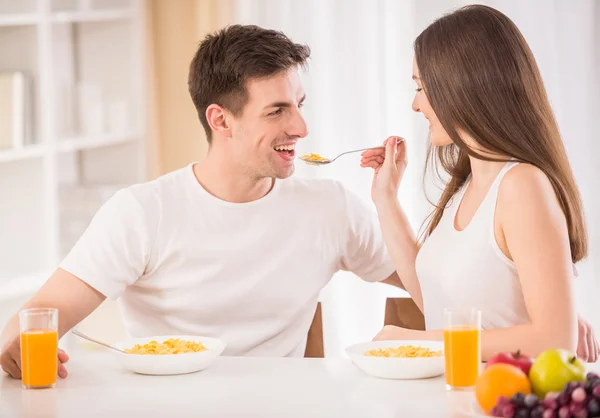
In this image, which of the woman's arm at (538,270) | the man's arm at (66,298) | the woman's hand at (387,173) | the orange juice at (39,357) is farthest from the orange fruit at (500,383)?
the man's arm at (66,298)

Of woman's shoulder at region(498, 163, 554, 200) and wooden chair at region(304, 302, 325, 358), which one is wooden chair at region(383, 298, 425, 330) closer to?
wooden chair at region(304, 302, 325, 358)

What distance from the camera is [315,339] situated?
2482mm

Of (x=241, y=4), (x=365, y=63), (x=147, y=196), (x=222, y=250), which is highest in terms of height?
(x=241, y=4)

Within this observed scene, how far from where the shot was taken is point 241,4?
12.8 feet

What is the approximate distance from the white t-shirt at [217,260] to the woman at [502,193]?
1.44 feet

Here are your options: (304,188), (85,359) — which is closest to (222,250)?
(304,188)

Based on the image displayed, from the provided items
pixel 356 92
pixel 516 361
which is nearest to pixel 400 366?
pixel 516 361

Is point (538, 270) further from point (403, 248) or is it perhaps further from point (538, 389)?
point (403, 248)

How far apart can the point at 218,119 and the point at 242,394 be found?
109cm

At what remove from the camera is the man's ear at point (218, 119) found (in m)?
2.53

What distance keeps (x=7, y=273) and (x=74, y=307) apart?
131 cm

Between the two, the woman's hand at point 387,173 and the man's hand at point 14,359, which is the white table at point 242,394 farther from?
the woman's hand at point 387,173

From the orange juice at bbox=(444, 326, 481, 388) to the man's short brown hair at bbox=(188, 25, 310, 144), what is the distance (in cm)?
112

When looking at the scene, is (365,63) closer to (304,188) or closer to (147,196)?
(304,188)
